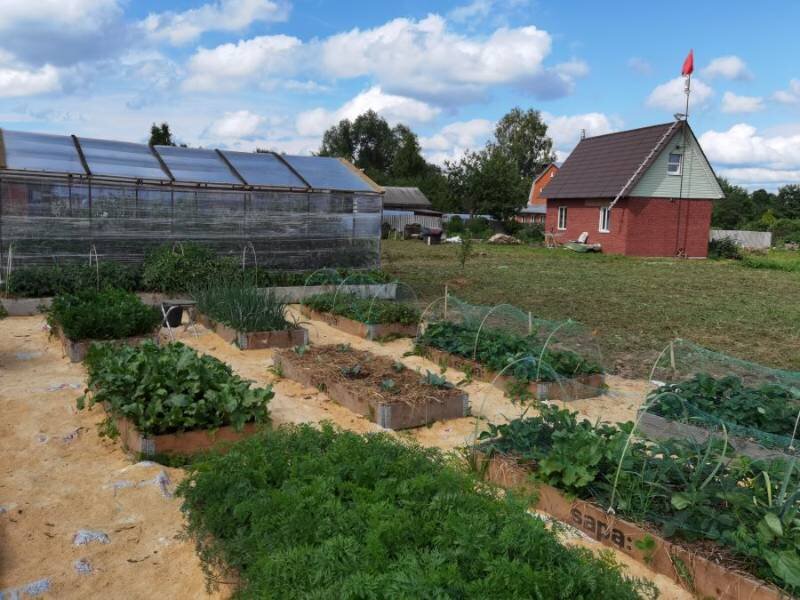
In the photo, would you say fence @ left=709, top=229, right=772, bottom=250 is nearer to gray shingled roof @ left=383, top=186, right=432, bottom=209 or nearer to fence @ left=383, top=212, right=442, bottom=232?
fence @ left=383, top=212, right=442, bottom=232

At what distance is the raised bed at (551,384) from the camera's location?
661 centimetres

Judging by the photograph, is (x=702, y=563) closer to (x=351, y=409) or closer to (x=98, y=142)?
(x=351, y=409)

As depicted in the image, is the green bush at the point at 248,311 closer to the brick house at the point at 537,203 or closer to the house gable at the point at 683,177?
the house gable at the point at 683,177

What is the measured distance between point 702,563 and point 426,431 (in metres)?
2.80

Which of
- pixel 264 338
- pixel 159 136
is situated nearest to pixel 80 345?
pixel 264 338

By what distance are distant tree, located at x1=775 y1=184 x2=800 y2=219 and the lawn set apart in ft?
100

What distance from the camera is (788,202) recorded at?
53531 millimetres

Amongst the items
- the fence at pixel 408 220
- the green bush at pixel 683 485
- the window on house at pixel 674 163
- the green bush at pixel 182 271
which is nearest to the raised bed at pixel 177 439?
the green bush at pixel 683 485

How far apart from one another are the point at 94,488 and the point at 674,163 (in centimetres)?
2833

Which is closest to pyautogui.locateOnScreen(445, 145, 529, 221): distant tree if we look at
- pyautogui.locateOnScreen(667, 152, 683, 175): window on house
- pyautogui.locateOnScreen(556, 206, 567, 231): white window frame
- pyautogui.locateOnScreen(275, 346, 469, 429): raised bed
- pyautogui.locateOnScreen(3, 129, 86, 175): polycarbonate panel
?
pyautogui.locateOnScreen(556, 206, 567, 231): white window frame

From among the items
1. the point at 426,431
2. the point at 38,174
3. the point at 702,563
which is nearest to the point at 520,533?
the point at 702,563

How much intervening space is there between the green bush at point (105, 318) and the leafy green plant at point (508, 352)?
350 cm

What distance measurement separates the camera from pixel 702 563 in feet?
10.6

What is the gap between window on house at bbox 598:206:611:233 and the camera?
A: 1107 inches
